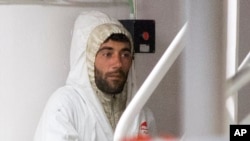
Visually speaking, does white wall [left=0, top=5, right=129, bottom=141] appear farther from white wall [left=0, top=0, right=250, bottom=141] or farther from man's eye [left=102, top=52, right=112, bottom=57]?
man's eye [left=102, top=52, right=112, bottom=57]

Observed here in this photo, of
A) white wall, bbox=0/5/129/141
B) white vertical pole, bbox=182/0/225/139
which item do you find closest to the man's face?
white wall, bbox=0/5/129/141

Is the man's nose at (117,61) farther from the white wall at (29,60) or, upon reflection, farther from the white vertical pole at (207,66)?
the white vertical pole at (207,66)

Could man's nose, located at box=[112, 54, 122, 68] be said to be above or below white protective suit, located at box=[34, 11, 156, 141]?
above

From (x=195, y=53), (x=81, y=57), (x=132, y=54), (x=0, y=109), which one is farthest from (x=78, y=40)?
(x=195, y=53)

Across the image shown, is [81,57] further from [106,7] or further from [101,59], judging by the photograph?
[106,7]

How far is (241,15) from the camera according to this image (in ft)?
4.40

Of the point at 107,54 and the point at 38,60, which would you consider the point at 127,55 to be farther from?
the point at 38,60

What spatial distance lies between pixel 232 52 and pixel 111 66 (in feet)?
1.16

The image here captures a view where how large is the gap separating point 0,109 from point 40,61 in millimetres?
168

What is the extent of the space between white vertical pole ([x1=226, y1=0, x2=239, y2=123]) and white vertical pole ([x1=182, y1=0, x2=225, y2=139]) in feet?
0.09

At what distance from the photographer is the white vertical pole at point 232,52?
3.52 ft

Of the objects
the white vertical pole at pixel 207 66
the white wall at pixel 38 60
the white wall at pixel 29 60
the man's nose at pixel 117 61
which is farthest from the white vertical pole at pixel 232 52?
the white wall at pixel 29 60

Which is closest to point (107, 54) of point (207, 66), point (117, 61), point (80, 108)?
point (117, 61)

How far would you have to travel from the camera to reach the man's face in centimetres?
132
